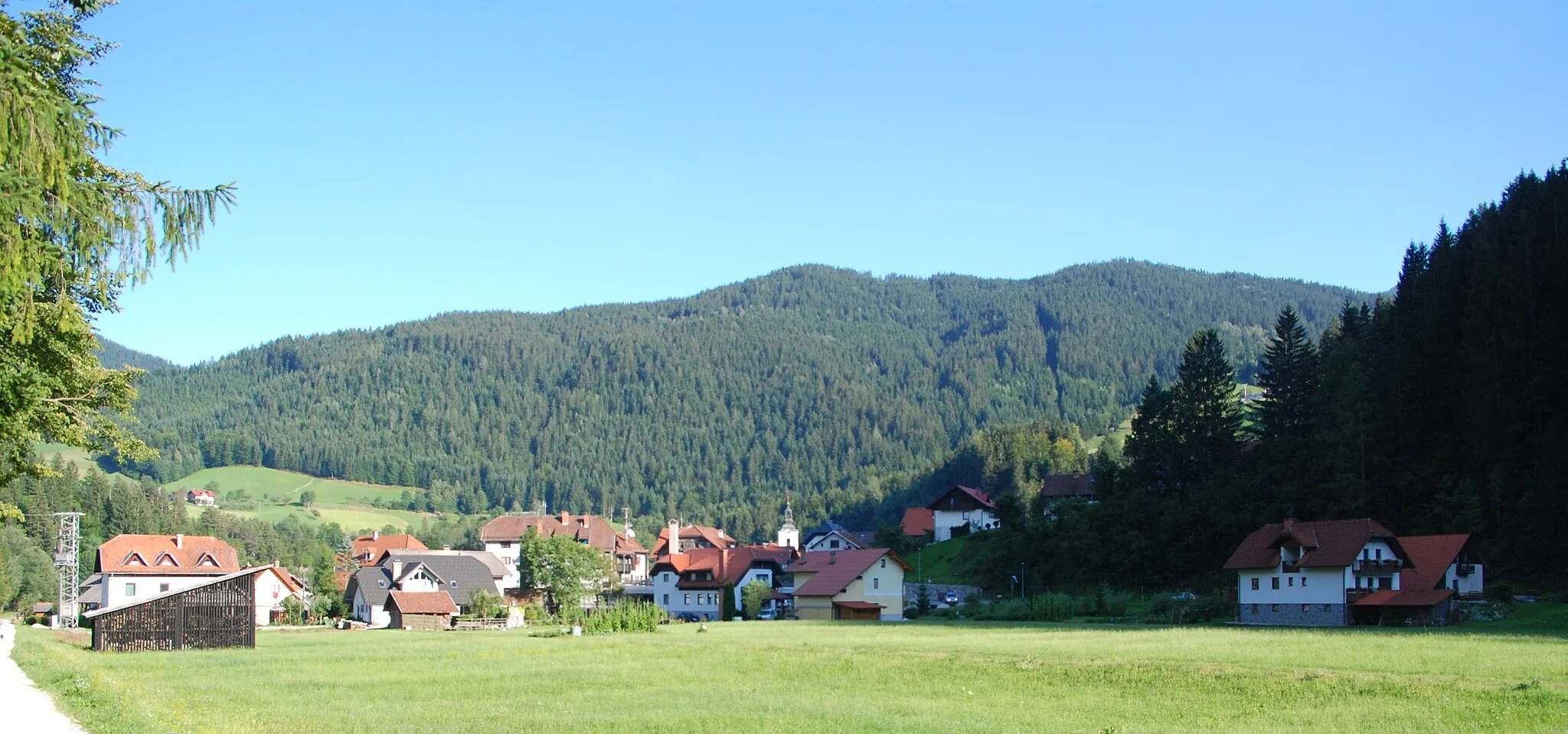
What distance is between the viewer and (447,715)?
1043 inches

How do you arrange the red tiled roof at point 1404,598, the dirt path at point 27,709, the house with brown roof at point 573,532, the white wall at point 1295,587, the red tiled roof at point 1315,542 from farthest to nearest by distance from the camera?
the house with brown roof at point 573,532 → the white wall at point 1295,587 → the red tiled roof at point 1315,542 → the red tiled roof at point 1404,598 → the dirt path at point 27,709

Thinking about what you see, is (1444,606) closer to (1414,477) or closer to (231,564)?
(1414,477)

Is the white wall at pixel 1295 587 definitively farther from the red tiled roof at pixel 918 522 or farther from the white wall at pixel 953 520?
the red tiled roof at pixel 918 522

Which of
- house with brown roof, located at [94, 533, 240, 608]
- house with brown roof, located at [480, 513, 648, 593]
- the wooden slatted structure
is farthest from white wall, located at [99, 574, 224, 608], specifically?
the wooden slatted structure

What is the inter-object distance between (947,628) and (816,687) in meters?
25.9

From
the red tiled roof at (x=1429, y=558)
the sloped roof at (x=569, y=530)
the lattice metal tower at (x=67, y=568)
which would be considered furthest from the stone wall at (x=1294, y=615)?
the sloped roof at (x=569, y=530)

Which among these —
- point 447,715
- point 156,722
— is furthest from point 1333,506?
point 156,722

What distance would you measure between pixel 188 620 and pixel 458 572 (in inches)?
1576

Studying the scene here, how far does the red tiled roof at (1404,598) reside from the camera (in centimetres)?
5359

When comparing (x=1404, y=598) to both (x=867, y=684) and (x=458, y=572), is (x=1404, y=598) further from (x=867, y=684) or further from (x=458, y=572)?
(x=458, y=572)

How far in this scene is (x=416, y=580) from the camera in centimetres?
8675

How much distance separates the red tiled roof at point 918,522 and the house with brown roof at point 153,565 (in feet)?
200

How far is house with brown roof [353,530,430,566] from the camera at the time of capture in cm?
11806

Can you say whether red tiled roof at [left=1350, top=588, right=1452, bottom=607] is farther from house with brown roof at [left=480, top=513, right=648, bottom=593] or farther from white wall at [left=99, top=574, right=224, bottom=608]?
house with brown roof at [left=480, top=513, right=648, bottom=593]
